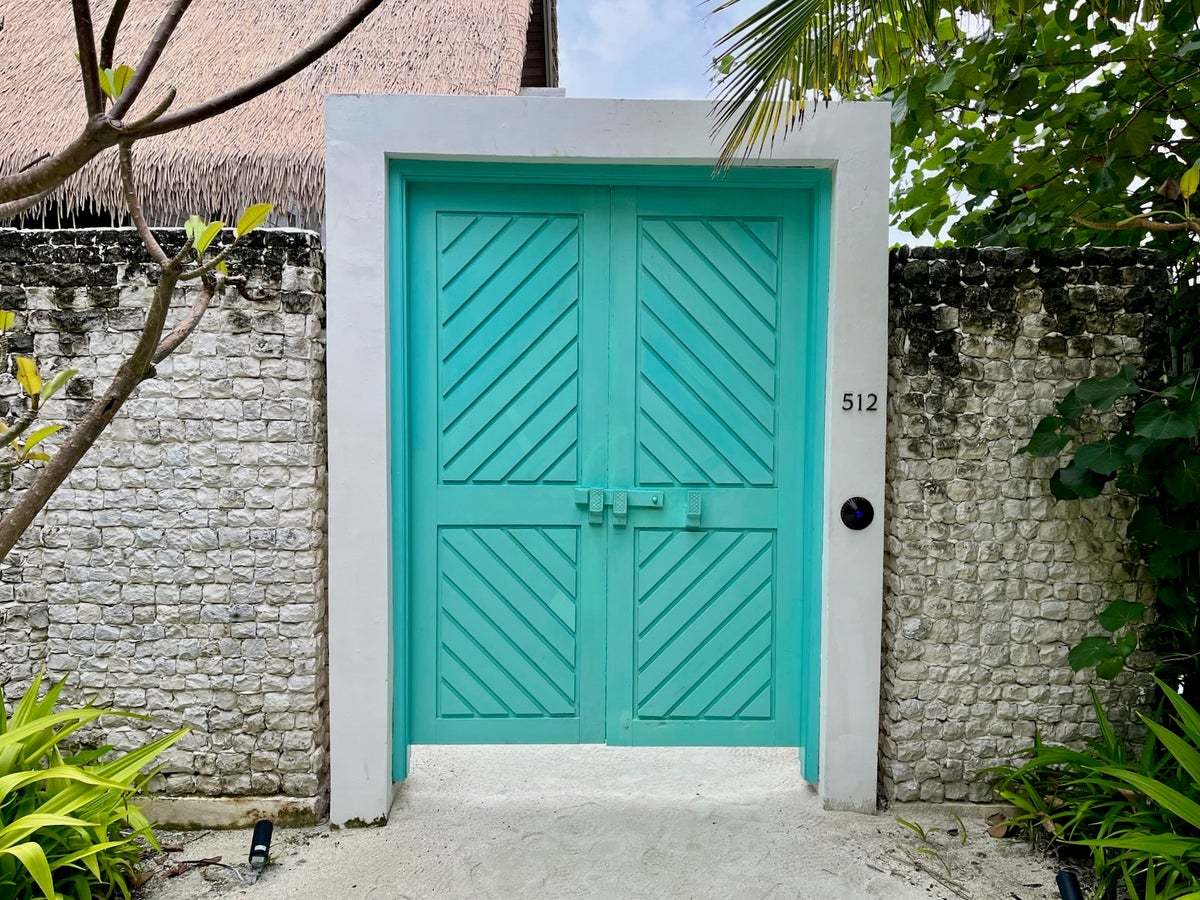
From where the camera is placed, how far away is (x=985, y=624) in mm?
2748

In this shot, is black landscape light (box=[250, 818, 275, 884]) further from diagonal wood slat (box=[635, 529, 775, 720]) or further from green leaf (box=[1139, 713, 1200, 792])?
green leaf (box=[1139, 713, 1200, 792])

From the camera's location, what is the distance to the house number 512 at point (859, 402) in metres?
2.69

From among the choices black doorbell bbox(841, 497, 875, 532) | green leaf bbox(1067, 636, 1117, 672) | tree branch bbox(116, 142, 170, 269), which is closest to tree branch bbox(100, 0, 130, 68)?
tree branch bbox(116, 142, 170, 269)

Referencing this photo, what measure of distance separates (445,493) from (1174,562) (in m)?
2.65

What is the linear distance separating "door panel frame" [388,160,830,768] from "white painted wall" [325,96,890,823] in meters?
0.07

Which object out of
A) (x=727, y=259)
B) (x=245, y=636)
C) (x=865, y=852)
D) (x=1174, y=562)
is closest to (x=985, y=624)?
(x=1174, y=562)

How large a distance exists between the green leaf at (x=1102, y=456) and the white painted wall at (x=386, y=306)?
657 millimetres

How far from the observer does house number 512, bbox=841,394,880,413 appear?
2693 mm

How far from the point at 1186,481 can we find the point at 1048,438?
42 centimetres

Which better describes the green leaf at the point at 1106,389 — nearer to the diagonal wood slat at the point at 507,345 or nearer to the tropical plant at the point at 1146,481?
the tropical plant at the point at 1146,481

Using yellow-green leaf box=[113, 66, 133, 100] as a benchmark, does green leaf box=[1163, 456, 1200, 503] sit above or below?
below

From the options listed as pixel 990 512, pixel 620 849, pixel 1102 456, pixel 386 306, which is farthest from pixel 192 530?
pixel 1102 456

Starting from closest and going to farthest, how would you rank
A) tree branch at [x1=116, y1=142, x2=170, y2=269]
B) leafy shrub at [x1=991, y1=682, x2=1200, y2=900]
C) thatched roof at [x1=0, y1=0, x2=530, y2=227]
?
tree branch at [x1=116, y1=142, x2=170, y2=269] < leafy shrub at [x1=991, y1=682, x2=1200, y2=900] < thatched roof at [x1=0, y1=0, x2=530, y2=227]

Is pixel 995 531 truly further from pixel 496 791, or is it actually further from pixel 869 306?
pixel 496 791
